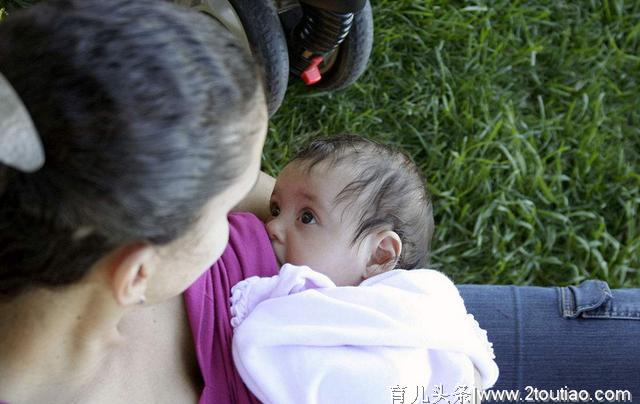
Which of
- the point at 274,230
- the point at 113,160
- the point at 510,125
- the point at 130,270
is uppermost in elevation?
the point at 113,160

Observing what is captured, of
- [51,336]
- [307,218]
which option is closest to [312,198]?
[307,218]

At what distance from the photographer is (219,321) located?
1.21 meters

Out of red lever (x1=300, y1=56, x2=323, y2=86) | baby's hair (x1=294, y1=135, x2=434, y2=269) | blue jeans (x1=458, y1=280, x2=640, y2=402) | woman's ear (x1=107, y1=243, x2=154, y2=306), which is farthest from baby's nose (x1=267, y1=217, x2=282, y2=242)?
red lever (x1=300, y1=56, x2=323, y2=86)

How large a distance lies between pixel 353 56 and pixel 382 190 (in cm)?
70

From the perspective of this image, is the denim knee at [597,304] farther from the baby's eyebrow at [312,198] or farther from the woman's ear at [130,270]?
the woman's ear at [130,270]

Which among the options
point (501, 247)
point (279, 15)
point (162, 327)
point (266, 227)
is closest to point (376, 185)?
point (266, 227)

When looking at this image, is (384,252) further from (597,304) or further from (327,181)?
(597,304)

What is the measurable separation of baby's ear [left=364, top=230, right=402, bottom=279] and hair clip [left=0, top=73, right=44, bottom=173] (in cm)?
80

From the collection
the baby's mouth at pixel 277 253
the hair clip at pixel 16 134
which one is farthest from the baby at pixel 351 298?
the hair clip at pixel 16 134

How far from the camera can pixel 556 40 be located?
94.3 inches

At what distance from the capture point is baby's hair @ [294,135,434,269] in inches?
55.1

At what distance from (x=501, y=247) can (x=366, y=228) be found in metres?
0.84

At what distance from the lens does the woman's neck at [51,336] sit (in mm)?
847

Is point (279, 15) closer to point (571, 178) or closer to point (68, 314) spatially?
point (571, 178)
